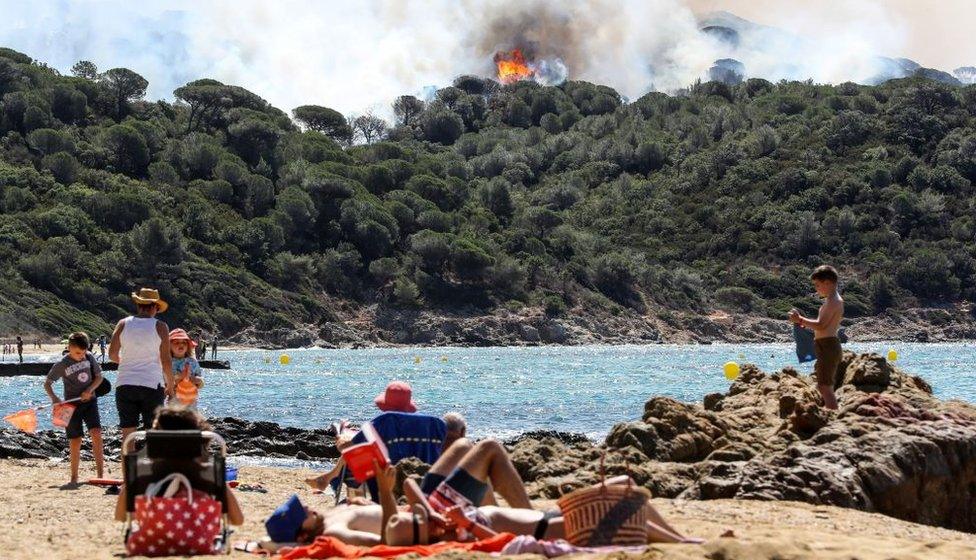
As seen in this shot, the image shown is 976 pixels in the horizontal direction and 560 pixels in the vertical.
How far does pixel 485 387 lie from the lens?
3678 centimetres

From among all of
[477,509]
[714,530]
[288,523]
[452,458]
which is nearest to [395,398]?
[452,458]

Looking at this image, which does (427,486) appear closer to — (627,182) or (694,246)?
(694,246)

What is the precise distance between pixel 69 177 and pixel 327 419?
64295 millimetres

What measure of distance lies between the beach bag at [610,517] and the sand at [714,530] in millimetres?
234

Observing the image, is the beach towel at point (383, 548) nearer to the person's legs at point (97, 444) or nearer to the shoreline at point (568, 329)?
the person's legs at point (97, 444)

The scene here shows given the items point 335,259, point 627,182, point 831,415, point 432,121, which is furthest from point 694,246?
point 831,415

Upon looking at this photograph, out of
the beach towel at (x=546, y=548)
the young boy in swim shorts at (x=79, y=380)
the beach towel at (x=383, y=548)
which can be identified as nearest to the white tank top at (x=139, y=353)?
the young boy in swim shorts at (x=79, y=380)

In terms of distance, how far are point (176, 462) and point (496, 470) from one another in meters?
1.56

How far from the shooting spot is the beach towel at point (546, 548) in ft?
20.1

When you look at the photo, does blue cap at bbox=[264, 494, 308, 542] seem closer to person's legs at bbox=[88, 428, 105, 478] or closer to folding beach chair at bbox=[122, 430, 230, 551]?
folding beach chair at bbox=[122, 430, 230, 551]

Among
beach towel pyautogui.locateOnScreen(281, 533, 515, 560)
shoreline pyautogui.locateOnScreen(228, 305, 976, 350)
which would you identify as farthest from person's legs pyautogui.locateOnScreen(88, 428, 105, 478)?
shoreline pyautogui.locateOnScreen(228, 305, 976, 350)

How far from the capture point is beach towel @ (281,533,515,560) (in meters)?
6.21

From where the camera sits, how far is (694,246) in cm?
10475

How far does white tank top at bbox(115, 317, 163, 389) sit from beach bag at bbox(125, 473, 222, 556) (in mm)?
2783
